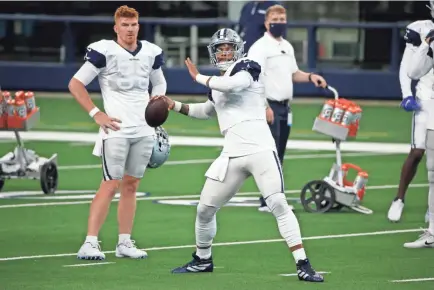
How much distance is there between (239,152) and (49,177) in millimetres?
5387

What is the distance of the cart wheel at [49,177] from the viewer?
16.8 m

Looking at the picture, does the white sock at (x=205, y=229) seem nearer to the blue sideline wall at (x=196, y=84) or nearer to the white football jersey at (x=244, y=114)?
the white football jersey at (x=244, y=114)

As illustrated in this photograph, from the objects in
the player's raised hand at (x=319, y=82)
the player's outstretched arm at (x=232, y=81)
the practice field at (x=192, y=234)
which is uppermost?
the player's outstretched arm at (x=232, y=81)

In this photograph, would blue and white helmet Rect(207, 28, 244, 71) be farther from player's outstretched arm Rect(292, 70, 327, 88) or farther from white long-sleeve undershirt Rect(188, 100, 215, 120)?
player's outstretched arm Rect(292, 70, 327, 88)

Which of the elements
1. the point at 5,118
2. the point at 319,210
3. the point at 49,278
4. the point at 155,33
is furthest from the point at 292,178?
the point at 155,33

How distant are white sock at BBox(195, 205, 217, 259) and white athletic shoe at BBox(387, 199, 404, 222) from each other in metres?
3.59

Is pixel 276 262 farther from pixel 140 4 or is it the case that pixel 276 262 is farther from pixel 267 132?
pixel 140 4

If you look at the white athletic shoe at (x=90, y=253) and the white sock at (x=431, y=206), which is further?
the white sock at (x=431, y=206)

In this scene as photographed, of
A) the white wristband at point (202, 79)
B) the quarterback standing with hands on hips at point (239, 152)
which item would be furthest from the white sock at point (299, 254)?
the white wristband at point (202, 79)

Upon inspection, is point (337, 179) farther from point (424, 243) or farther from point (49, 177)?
point (49, 177)

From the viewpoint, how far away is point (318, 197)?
16.0 m

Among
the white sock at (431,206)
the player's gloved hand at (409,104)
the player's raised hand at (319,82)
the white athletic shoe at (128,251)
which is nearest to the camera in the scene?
the white athletic shoe at (128,251)

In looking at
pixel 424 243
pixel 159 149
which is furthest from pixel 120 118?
pixel 424 243

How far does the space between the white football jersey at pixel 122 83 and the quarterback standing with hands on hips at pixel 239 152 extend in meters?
0.87
